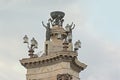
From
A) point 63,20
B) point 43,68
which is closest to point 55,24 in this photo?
point 63,20

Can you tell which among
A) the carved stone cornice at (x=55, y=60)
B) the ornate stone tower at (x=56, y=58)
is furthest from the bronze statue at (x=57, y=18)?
the carved stone cornice at (x=55, y=60)

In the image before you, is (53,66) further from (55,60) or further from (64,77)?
(64,77)

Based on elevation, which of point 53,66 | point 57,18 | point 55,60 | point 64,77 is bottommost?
point 64,77

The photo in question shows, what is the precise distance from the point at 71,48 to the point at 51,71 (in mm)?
4096

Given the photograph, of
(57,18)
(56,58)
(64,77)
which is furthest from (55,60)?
(57,18)

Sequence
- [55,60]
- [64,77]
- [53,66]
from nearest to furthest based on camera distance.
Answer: [64,77] < [55,60] < [53,66]

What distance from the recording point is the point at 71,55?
5972 cm

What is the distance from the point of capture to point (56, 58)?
2386 inches

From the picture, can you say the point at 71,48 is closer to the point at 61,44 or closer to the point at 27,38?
the point at 61,44

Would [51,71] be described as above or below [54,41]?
below

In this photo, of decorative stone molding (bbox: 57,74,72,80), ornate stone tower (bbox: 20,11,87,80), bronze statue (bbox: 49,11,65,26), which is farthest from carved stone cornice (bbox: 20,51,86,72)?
bronze statue (bbox: 49,11,65,26)

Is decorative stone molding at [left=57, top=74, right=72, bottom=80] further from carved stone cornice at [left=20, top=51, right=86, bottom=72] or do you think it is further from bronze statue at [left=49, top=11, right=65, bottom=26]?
bronze statue at [left=49, top=11, right=65, bottom=26]

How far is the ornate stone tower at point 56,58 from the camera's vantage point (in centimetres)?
6012

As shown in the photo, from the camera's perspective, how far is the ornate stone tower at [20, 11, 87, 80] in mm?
60125
